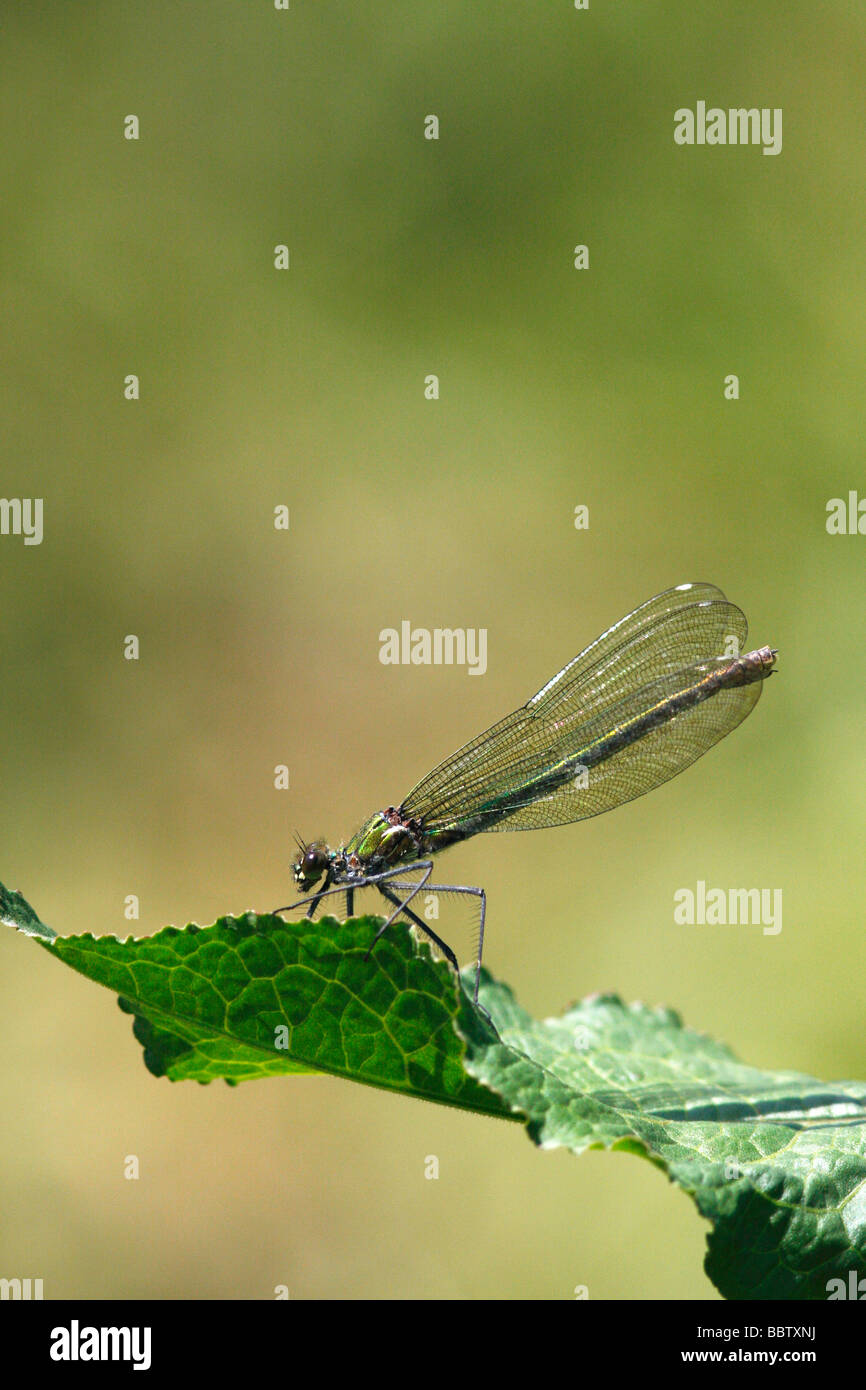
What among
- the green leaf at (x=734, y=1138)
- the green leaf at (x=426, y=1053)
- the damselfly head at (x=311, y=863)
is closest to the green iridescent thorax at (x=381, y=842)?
the damselfly head at (x=311, y=863)

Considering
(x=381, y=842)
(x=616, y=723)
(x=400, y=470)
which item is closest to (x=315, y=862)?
(x=381, y=842)

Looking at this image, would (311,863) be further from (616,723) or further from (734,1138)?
(734,1138)

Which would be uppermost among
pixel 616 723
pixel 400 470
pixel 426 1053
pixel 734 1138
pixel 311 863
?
pixel 400 470

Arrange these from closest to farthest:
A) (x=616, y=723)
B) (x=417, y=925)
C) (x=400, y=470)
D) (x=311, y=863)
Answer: (x=417, y=925) → (x=311, y=863) → (x=616, y=723) → (x=400, y=470)

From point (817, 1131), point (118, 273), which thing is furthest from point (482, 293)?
point (817, 1131)

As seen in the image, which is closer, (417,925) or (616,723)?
(417,925)
